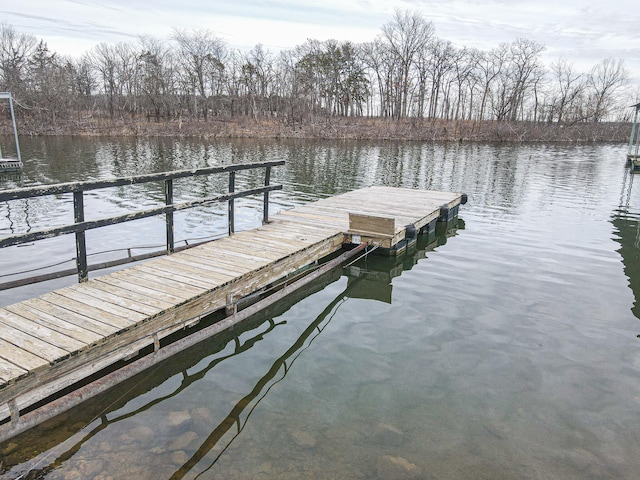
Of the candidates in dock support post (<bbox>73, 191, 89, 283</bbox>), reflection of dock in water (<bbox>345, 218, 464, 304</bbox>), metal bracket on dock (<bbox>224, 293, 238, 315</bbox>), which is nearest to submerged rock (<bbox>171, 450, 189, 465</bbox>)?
metal bracket on dock (<bbox>224, 293, 238, 315</bbox>)

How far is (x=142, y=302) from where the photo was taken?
5168 mm

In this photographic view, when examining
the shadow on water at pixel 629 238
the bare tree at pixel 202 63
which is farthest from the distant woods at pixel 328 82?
the shadow on water at pixel 629 238

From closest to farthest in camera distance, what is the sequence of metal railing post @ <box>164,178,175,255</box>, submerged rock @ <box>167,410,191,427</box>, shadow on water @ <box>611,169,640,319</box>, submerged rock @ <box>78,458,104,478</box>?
submerged rock @ <box>78,458,104,478</box> < submerged rock @ <box>167,410,191,427</box> < metal railing post @ <box>164,178,175,255</box> < shadow on water @ <box>611,169,640,319</box>

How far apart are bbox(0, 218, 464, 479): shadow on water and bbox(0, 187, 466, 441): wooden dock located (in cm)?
32

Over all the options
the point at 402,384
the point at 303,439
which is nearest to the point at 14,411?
the point at 303,439

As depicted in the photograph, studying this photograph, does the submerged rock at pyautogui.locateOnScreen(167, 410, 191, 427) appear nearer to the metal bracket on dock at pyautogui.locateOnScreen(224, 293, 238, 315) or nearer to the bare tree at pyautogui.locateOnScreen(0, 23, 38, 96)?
the metal bracket on dock at pyautogui.locateOnScreen(224, 293, 238, 315)

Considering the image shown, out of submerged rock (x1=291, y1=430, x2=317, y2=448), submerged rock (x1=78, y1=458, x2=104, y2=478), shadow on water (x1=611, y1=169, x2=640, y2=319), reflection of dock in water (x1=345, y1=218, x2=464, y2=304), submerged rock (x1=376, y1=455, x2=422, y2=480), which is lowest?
submerged rock (x1=376, y1=455, x2=422, y2=480)

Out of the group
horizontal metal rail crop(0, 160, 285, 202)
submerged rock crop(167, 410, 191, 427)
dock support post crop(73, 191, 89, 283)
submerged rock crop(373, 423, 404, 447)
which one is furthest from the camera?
dock support post crop(73, 191, 89, 283)

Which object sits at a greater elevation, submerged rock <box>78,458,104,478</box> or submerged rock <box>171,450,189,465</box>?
submerged rock <box>78,458,104,478</box>

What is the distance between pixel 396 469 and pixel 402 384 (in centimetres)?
130

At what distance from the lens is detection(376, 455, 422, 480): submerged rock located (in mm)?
3709

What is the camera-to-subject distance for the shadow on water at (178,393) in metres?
3.70

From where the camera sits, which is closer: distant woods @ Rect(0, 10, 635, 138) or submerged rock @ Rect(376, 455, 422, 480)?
submerged rock @ Rect(376, 455, 422, 480)

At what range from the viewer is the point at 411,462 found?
387cm
